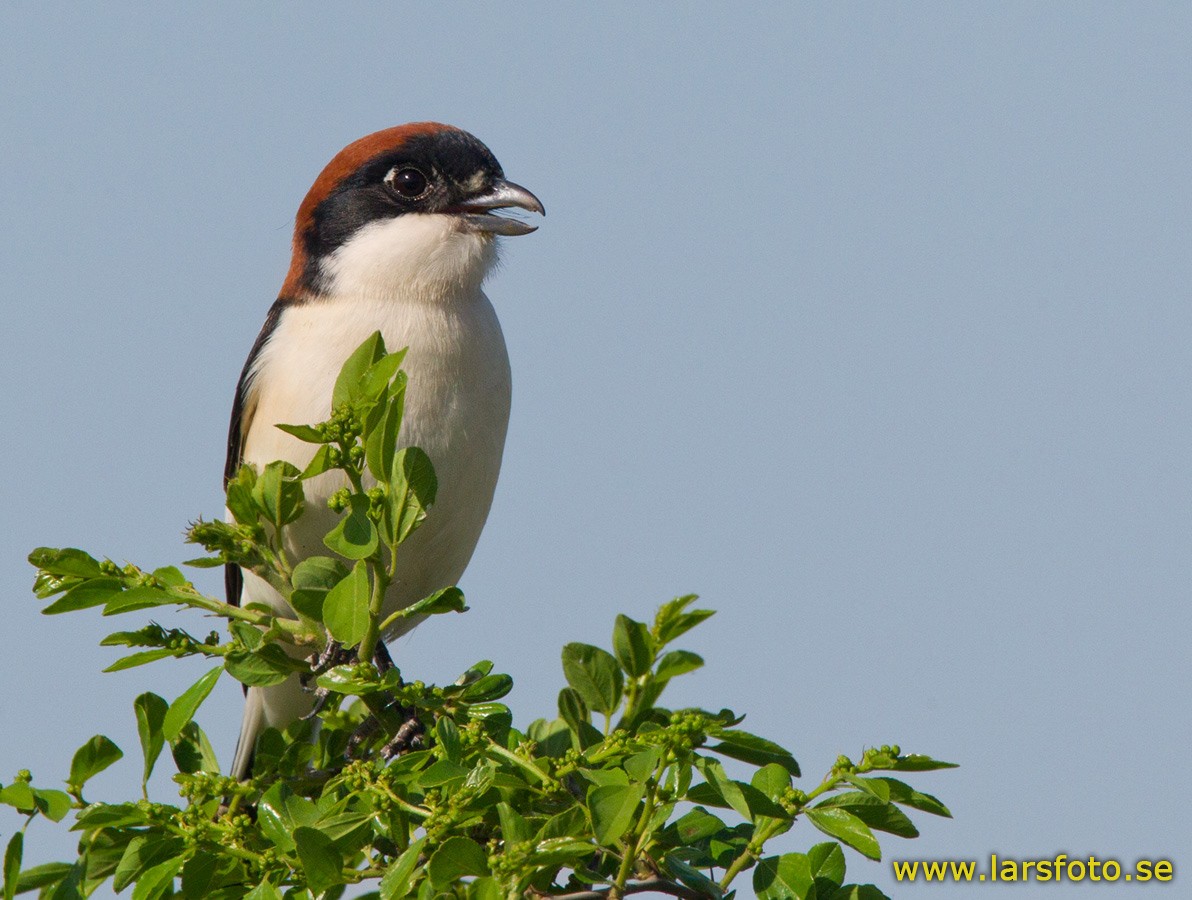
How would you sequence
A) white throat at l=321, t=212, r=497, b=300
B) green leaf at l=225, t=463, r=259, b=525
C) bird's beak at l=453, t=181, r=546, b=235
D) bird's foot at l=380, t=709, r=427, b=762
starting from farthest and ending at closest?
bird's beak at l=453, t=181, r=546, b=235
white throat at l=321, t=212, r=497, b=300
bird's foot at l=380, t=709, r=427, b=762
green leaf at l=225, t=463, r=259, b=525

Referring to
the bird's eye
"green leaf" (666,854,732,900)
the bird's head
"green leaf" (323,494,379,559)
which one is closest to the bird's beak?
the bird's head

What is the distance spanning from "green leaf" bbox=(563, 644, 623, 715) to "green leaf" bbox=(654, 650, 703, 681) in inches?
3.6

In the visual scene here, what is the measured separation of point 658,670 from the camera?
2.20 meters

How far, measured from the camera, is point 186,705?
Result: 98.1 inches

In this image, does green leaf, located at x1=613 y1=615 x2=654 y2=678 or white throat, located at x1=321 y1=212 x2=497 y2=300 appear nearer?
green leaf, located at x1=613 y1=615 x2=654 y2=678

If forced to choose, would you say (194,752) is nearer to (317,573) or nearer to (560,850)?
(317,573)

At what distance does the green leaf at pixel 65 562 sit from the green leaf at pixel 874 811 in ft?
4.32

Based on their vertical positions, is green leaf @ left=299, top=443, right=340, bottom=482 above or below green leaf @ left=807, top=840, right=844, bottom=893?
above

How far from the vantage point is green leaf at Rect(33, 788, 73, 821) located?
242 cm

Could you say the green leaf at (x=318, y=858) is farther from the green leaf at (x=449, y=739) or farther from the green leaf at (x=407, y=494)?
the green leaf at (x=407, y=494)

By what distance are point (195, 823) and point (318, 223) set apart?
101 inches

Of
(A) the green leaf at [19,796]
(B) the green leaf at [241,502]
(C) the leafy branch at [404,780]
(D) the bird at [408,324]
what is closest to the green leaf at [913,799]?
(C) the leafy branch at [404,780]

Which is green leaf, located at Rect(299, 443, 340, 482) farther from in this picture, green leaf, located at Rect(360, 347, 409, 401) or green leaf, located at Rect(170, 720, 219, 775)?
green leaf, located at Rect(170, 720, 219, 775)

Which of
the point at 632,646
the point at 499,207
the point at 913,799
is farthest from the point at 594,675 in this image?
the point at 499,207
